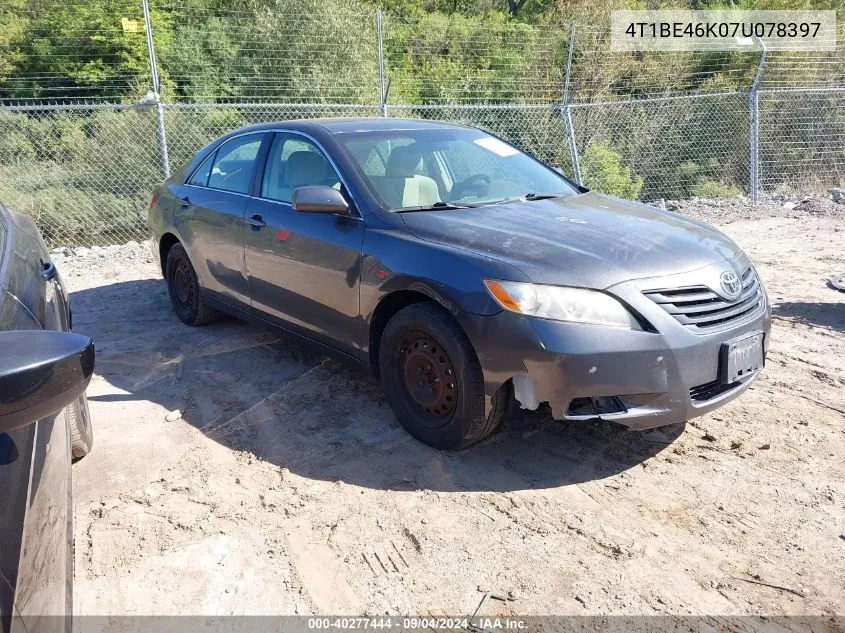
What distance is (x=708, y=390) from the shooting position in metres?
3.35

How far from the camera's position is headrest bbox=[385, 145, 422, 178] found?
4.24 metres

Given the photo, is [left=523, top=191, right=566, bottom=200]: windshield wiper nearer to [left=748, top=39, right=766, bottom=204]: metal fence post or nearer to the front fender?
the front fender

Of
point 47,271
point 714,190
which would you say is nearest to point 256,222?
point 47,271

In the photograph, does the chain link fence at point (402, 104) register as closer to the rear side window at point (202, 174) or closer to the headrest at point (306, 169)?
the rear side window at point (202, 174)

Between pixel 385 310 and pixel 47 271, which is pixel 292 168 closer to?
pixel 385 310

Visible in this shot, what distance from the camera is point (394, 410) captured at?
3.86 m

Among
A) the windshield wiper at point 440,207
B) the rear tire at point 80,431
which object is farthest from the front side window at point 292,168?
the rear tire at point 80,431

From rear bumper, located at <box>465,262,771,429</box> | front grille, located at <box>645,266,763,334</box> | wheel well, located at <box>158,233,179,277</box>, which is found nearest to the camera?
rear bumper, located at <box>465,262,771,429</box>

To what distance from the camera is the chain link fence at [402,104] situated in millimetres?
10297

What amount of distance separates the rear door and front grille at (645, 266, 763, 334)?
113 inches

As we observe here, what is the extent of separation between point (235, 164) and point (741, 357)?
361 cm

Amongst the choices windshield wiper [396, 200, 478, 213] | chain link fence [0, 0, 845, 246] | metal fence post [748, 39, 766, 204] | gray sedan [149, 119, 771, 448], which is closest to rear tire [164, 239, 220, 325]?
gray sedan [149, 119, 771, 448]

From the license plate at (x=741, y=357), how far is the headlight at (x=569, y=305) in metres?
0.49

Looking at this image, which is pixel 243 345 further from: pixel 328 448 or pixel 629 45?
pixel 629 45
